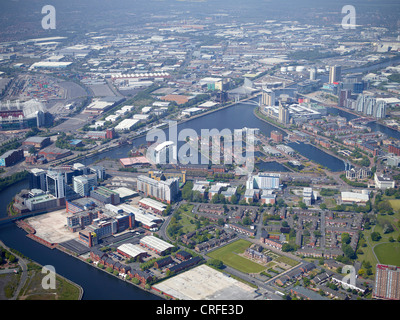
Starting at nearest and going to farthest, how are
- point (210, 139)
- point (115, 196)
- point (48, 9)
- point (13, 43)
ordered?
point (115, 196) → point (210, 139) → point (13, 43) → point (48, 9)

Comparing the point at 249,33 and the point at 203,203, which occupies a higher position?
the point at 249,33

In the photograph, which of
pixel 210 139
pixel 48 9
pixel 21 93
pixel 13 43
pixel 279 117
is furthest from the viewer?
pixel 48 9

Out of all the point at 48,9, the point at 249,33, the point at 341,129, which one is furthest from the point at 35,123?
the point at 48,9

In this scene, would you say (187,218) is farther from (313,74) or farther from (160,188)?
(313,74)

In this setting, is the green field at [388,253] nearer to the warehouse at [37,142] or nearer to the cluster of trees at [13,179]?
the cluster of trees at [13,179]

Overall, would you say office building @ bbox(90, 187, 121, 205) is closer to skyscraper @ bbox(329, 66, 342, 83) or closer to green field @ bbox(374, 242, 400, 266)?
green field @ bbox(374, 242, 400, 266)

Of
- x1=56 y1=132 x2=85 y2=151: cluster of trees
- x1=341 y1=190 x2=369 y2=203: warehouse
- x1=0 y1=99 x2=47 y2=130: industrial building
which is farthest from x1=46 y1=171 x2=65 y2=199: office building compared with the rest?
x1=0 y1=99 x2=47 y2=130: industrial building

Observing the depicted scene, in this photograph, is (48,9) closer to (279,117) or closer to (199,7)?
(199,7)
